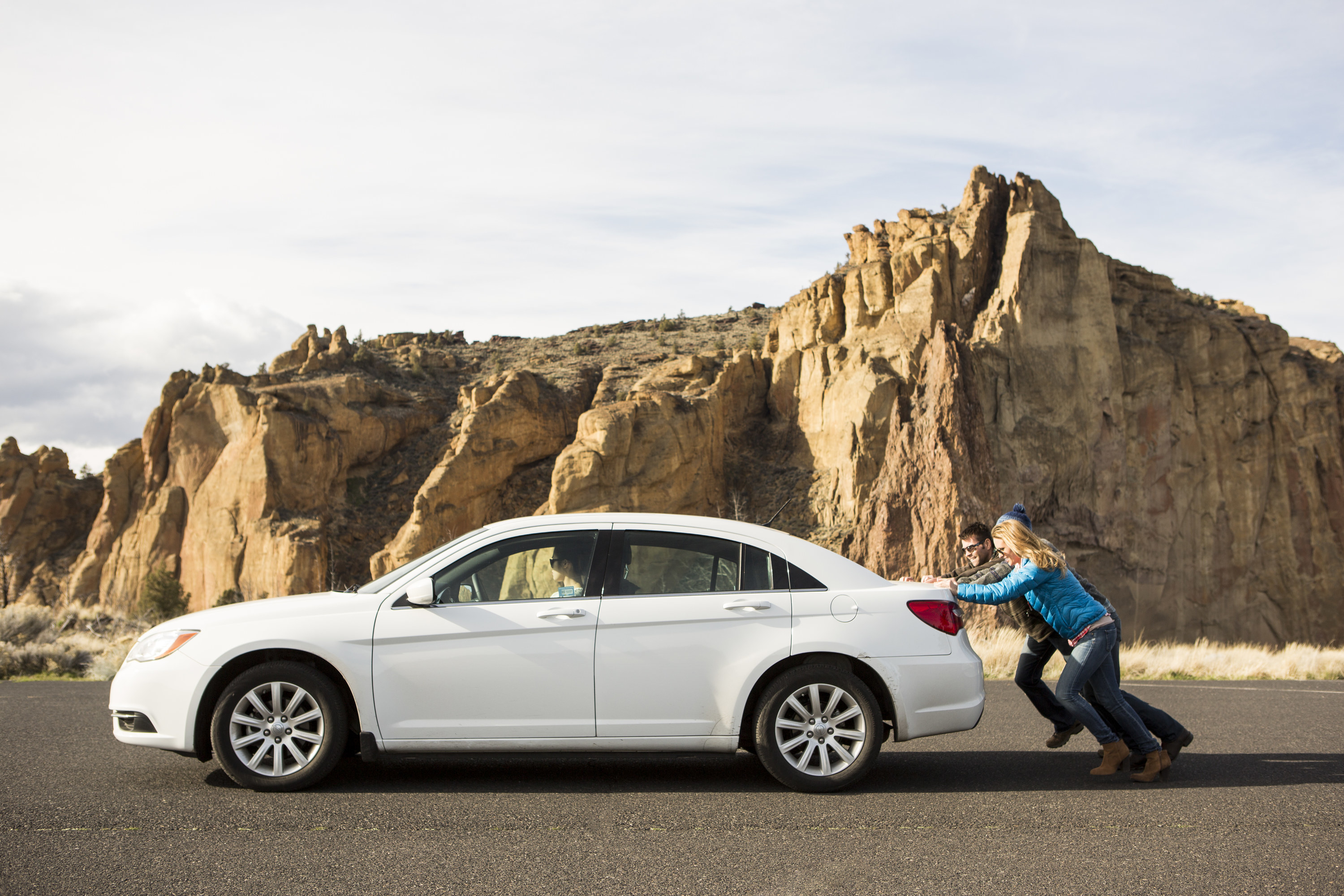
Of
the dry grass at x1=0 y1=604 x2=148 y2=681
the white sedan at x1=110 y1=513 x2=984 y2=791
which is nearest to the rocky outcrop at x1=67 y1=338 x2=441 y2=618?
the dry grass at x1=0 y1=604 x2=148 y2=681

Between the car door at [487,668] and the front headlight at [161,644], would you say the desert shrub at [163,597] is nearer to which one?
the front headlight at [161,644]

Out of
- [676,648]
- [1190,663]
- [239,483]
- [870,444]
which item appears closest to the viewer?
[676,648]

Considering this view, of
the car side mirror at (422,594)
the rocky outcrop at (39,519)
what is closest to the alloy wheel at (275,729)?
the car side mirror at (422,594)

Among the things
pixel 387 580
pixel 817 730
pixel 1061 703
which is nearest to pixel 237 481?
pixel 387 580

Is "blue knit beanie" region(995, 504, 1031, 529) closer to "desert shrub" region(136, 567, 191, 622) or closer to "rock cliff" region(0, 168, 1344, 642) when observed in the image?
"rock cliff" region(0, 168, 1344, 642)

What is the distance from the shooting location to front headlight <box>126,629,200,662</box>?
6137 millimetres

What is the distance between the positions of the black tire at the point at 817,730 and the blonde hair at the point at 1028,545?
137 cm

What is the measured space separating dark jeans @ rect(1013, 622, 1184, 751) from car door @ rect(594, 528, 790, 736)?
74.2 inches

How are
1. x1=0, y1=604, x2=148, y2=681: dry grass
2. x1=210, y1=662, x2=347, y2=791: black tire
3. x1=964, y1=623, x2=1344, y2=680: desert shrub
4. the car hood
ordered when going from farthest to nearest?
x1=0, y1=604, x2=148, y2=681: dry grass, x1=964, y1=623, x2=1344, y2=680: desert shrub, the car hood, x1=210, y1=662, x2=347, y2=791: black tire

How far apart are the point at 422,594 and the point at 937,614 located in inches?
120

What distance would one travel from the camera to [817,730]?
6.07 metres

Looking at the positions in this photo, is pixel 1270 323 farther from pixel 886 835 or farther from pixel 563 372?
pixel 886 835

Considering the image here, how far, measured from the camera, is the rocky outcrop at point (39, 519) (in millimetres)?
38812

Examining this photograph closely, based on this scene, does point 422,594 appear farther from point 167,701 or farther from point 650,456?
point 650,456
